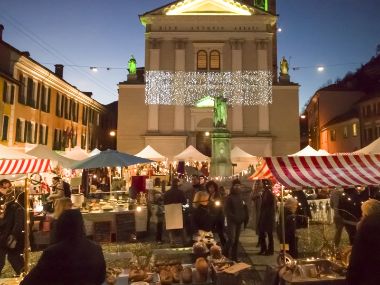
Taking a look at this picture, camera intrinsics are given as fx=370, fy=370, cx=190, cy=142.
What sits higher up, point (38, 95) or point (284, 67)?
point (284, 67)

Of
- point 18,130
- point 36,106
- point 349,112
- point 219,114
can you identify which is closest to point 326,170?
point 219,114

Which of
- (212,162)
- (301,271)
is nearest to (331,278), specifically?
(301,271)

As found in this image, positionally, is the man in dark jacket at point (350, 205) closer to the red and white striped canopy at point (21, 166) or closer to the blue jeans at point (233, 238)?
the blue jeans at point (233, 238)

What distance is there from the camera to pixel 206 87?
32.5 m

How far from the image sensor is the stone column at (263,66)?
31797mm

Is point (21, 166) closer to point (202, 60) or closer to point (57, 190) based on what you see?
point (57, 190)

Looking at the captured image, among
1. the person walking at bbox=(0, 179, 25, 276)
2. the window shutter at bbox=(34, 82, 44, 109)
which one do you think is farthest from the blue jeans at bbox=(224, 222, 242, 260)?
the window shutter at bbox=(34, 82, 44, 109)

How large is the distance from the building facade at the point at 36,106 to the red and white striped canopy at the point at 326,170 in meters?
20.3

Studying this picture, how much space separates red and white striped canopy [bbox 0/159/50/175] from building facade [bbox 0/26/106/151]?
15578 mm

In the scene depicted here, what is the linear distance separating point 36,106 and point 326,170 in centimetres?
2565

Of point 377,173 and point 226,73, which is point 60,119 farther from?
point 377,173

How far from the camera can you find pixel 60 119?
107 feet

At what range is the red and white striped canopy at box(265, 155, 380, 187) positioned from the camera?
20.7 ft

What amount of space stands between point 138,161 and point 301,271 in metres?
8.11
